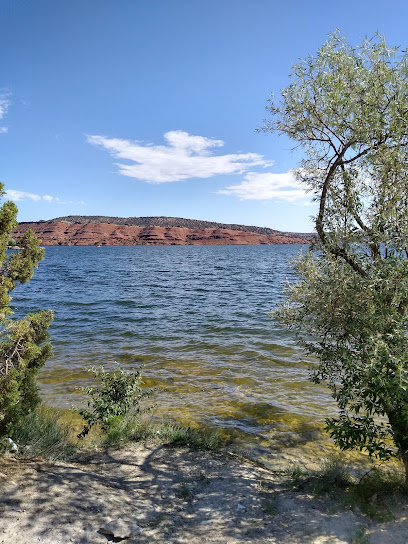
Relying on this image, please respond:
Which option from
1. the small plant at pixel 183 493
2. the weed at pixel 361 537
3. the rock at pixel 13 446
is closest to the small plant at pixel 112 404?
the rock at pixel 13 446

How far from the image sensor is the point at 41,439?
7.33 metres

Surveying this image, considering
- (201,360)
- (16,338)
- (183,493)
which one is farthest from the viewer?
(201,360)

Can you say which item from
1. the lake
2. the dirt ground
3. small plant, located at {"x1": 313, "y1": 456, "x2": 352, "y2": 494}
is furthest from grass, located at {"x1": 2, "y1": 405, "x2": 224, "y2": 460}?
small plant, located at {"x1": 313, "y1": 456, "x2": 352, "y2": 494}

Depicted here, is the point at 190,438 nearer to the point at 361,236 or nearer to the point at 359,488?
the point at 359,488

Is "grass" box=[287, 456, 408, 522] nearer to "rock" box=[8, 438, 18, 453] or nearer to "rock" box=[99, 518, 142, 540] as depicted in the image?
"rock" box=[99, 518, 142, 540]

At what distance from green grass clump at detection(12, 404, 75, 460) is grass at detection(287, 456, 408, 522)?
4545mm

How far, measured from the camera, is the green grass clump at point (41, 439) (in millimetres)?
6988

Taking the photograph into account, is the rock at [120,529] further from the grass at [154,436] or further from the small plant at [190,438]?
the small plant at [190,438]

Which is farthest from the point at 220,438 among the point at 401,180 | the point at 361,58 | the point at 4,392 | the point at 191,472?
the point at 361,58

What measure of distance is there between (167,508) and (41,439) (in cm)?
305

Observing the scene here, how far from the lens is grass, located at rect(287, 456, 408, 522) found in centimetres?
576

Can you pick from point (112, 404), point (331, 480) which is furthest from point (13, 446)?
point (331, 480)

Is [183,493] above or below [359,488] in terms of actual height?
below

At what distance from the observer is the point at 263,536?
17.1 feet
